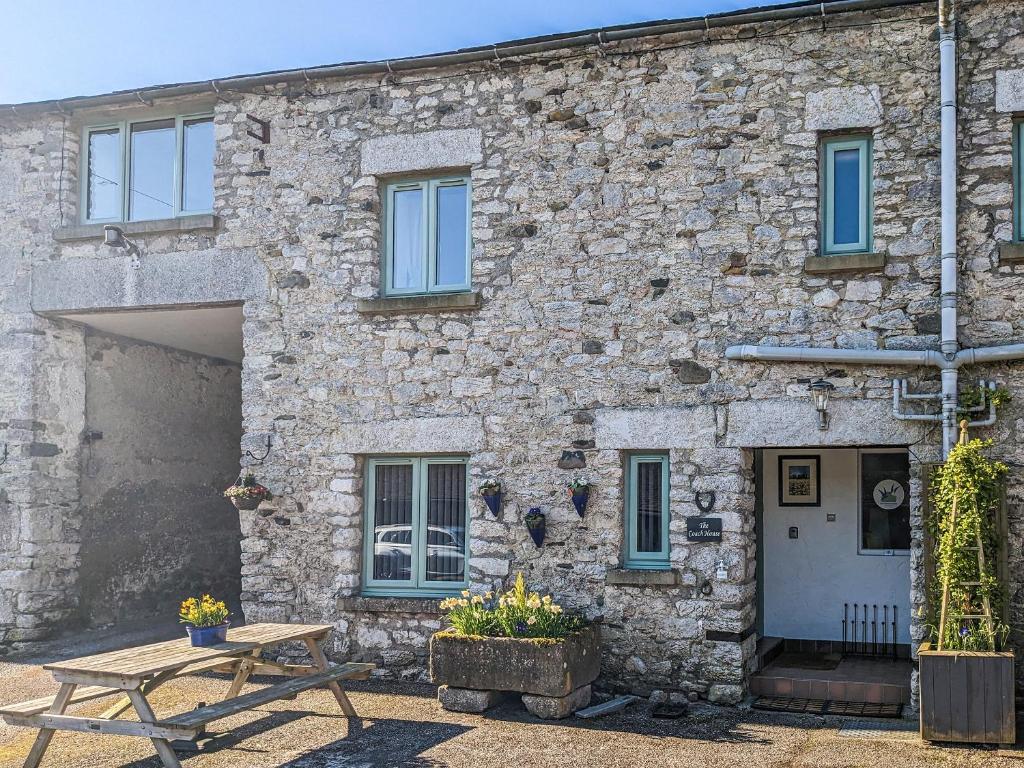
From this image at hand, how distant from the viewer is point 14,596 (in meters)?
9.84

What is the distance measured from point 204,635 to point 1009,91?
676 centimetres

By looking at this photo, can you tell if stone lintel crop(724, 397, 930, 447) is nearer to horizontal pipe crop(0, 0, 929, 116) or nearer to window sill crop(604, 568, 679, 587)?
window sill crop(604, 568, 679, 587)

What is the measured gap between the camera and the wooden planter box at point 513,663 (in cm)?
734

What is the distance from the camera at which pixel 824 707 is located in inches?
308

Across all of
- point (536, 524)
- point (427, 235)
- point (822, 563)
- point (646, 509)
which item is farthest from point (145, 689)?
point (822, 563)

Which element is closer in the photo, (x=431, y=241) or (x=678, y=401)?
(x=678, y=401)

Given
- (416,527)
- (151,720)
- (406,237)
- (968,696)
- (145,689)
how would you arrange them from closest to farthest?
(151,720) → (145,689) → (968,696) → (416,527) → (406,237)

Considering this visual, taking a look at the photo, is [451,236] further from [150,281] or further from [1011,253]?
[1011,253]

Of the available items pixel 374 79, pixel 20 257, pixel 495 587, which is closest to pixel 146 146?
pixel 20 257

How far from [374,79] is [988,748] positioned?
7006mm

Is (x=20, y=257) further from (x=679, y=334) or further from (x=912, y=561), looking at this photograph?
(x=912, y=561)

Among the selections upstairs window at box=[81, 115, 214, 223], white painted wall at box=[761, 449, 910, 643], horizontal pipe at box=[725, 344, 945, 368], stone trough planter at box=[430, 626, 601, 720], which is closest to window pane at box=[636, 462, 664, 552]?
stone trough planter at box=[430, 626, 601, 720]

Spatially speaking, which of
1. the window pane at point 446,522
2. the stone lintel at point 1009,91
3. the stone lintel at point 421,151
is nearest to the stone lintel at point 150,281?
the stone lintel at point 421,151

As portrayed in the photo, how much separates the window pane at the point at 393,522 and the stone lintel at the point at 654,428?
72.0 inches
